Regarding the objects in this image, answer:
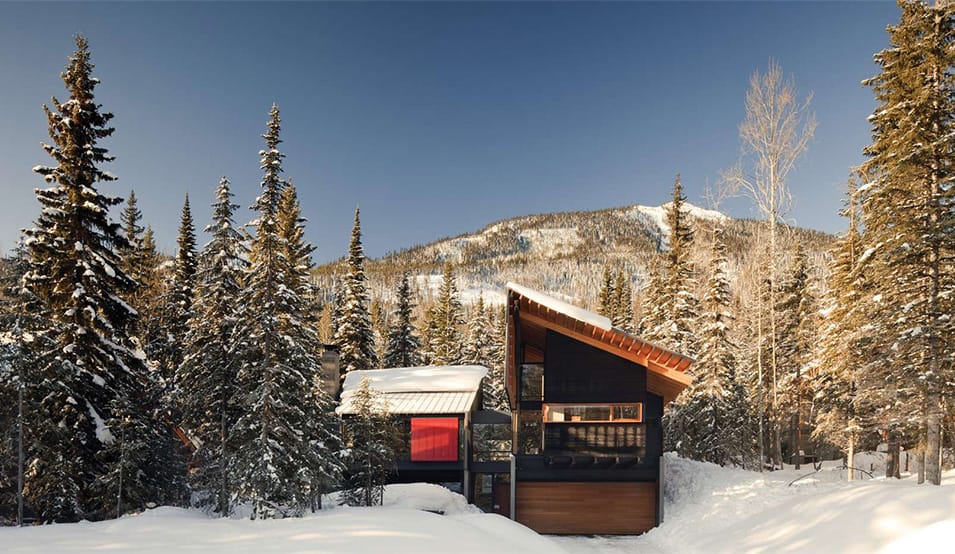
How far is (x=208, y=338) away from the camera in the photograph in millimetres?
17062

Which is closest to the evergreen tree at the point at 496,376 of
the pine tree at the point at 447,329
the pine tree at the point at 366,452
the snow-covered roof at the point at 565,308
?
the pine tree at the point at 447,329

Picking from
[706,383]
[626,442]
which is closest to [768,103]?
[706,383]

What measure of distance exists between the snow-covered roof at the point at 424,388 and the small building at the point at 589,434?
5.70 m

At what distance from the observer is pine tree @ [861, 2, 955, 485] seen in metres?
14.3

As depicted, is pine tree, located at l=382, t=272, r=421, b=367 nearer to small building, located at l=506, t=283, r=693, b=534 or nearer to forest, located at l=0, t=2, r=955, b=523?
forest, located at l=0, t=2, r=955, b=523

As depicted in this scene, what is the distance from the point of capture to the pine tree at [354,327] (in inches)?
1236

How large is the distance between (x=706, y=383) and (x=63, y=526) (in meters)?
25.8

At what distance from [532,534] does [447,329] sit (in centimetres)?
3063

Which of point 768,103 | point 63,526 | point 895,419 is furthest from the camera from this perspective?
point 768,103

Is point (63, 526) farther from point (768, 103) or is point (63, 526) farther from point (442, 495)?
point (768, 103)

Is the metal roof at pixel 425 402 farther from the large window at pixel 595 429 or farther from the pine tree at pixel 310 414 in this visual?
the large window at pixel 595 429

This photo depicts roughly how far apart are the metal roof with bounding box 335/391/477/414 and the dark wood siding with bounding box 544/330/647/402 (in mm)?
6181

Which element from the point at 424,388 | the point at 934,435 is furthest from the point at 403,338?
the point at 934,435

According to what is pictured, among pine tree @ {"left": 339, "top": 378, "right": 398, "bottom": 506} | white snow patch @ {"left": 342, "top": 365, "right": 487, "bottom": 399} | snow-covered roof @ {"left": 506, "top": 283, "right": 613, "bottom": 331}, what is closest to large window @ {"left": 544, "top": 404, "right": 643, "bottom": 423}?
snow-covered roof @ {"left": 506, "top": 283, "right": 613, "bottom": 331}
